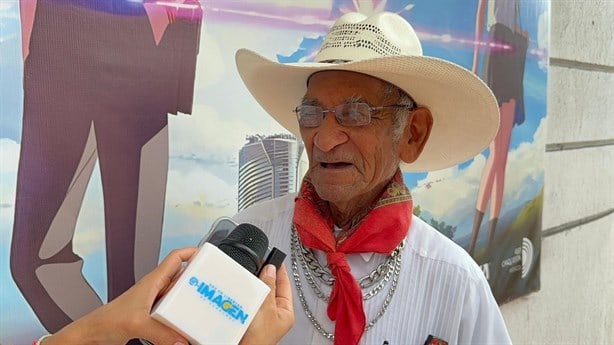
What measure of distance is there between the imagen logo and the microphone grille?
6 cm

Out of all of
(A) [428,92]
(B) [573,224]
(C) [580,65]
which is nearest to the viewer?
(A) [428,92]

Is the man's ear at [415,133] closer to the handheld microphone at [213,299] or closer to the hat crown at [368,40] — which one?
the hat crown at [368,40]

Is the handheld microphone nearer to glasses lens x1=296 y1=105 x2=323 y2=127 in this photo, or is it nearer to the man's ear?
glasses lens x1=296 y1=105 x2=323 y2=127

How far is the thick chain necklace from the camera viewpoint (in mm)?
1107

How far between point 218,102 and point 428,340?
696mm

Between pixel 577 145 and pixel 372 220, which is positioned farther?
pixel 577 145

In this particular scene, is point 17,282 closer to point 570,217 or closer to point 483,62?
point 483,62

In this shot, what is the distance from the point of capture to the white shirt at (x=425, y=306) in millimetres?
1106

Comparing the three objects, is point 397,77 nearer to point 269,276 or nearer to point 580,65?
point 269,276

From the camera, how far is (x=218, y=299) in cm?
60

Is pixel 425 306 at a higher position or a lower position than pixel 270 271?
lower

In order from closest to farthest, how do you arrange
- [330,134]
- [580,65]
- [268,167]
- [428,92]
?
[330,134], [428,92], [268,167], [580,65]

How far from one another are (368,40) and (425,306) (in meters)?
0.52

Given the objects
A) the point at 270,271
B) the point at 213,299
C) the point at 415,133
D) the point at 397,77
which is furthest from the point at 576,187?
the point at 213,299
